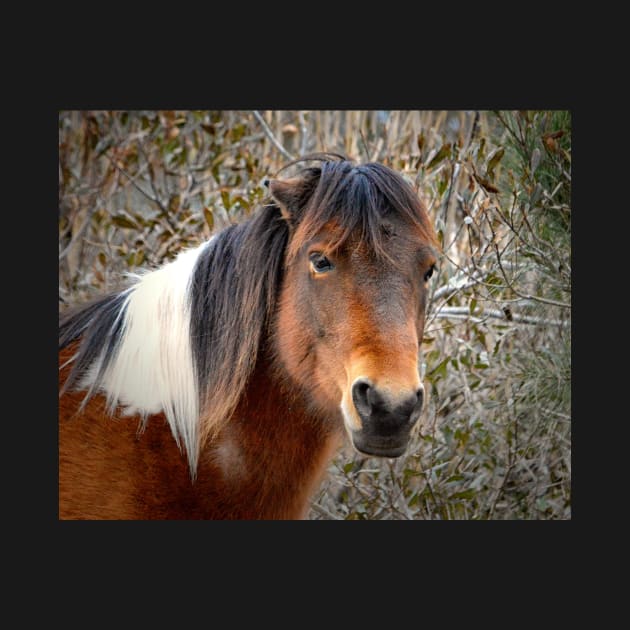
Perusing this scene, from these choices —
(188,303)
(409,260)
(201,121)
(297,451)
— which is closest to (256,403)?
(297,451)

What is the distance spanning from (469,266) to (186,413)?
5.59ft

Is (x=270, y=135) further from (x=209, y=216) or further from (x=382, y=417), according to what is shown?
(x=382, y=417)

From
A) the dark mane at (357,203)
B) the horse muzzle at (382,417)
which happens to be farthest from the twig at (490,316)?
the horse muzzle at (382,417)

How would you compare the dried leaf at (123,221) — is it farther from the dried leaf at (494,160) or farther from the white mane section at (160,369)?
the dried leaf at (494,160)

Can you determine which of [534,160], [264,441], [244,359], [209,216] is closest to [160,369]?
[244,359]

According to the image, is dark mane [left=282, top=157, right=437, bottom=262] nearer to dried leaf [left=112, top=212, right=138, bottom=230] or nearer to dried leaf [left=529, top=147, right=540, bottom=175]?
dried leaf [left=529, top=147, right=540, bottom=175]

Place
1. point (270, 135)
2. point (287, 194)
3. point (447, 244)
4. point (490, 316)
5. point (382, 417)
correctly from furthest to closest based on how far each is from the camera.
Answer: point (270, 135), point (447, 244), point (490, 316), point (287, 194), point (382, 417)

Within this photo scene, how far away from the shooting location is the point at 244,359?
2928 millimetres

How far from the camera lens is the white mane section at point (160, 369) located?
2975mm

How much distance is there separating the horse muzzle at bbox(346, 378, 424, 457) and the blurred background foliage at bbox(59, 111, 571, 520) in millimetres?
987

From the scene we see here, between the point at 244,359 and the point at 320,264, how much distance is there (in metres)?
0.43

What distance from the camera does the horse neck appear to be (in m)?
3.02

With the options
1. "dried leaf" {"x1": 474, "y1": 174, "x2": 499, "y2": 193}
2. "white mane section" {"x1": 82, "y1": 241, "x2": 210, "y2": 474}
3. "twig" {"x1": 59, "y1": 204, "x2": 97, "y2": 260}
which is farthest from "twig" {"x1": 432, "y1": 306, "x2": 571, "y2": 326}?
"twig" {"x1": 59, "y1": 204, "x2": 97, "y2": 260}

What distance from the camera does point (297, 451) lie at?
10.0ft
